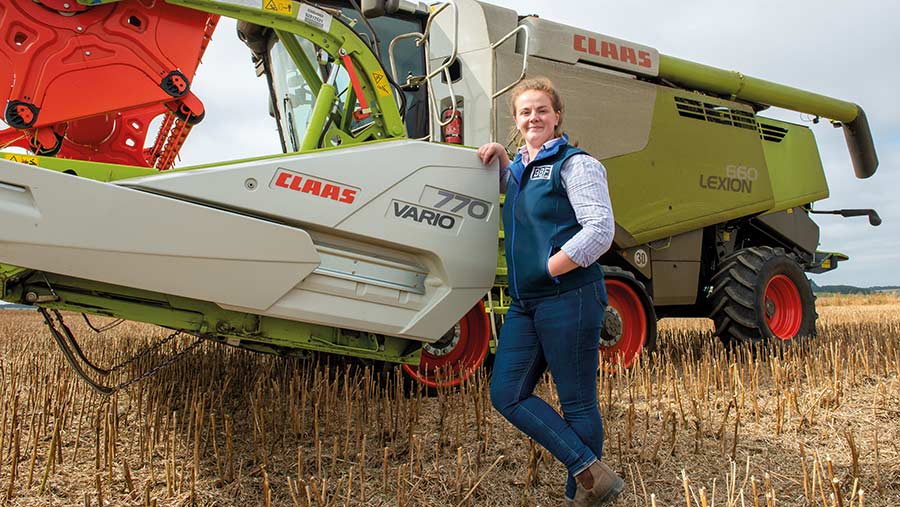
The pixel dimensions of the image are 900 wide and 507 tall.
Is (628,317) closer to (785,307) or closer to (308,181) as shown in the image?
(785,307)

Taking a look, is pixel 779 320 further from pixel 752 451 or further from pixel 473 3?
pixel 473 3

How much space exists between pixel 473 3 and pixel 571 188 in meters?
2.43

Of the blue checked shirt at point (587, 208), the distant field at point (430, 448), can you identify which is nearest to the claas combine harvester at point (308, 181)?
the distant field at point (430, 448)

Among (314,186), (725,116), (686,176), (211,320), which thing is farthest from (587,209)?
(725,116)

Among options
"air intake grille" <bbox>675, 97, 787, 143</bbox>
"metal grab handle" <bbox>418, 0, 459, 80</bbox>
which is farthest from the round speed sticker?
"metal grab handle" <bbox>418, 0, 459, 80</bbox>

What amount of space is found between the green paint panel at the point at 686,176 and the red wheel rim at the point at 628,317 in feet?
1.28

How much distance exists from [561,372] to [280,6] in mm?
2237

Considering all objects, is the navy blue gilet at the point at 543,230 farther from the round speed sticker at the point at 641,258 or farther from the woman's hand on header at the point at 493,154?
the round speed sticker at the point at 641,258

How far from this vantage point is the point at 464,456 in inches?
116

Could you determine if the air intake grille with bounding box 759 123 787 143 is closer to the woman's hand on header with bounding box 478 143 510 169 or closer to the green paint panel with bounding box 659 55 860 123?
the green paint panel with bounding box 659 55 860 123

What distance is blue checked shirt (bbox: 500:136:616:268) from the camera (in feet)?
7.18

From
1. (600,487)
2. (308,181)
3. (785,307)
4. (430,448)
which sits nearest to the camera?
(600,487)

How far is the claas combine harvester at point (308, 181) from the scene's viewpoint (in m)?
2.63

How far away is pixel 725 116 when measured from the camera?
18.4 feet
